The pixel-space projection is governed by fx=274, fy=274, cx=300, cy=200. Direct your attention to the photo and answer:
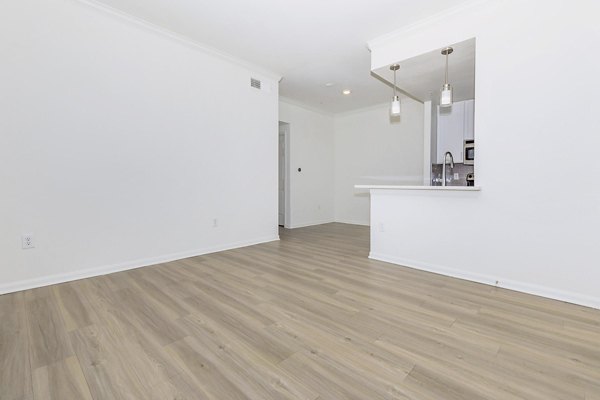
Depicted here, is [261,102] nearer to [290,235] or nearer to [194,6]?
[194,6]

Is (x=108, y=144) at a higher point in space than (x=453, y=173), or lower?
higher

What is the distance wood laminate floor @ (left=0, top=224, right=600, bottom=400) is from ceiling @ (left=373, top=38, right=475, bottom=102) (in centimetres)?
250

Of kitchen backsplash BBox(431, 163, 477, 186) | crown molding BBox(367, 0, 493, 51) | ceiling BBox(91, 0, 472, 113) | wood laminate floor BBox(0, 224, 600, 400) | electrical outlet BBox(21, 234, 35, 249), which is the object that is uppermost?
ceiling BBox(91, 0, 472, 113)

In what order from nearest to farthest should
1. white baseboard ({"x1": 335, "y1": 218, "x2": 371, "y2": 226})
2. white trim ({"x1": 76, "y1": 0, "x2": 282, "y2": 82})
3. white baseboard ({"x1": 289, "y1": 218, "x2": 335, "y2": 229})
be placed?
white trim ({"x1": 76, "y1": 0, "x2": 282, "y2": 82}) < white baseboard ({"x1": 289, "y1": 218, "x2": 335, "y2": 229}) < white baseboard ({"x1": 335, "y1": 218, "x2": 371, "y2": 226})

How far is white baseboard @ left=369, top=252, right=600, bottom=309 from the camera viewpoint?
7.22ft

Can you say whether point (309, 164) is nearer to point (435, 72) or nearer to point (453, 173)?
point (453, 173)

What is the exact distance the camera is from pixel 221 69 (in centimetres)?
390

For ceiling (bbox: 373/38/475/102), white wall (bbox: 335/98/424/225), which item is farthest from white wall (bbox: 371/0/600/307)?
white wall (bbox: 335/98/424/225)

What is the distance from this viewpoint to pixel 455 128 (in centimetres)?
473

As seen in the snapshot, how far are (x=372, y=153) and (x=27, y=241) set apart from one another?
19.5 feet

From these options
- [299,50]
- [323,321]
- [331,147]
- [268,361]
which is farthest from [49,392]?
[331,147]

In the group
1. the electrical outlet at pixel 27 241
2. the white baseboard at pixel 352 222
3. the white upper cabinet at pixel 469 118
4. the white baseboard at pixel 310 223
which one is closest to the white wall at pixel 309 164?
the white baseboard at pixel 310 223

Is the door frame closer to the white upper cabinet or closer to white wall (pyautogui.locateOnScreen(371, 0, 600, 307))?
the white upper cabinet

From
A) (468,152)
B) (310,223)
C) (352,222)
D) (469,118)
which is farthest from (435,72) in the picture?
(310,223)
